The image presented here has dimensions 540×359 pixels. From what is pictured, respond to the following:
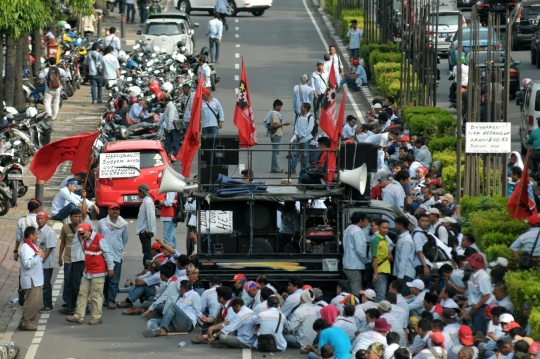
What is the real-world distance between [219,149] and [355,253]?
8.28 ft

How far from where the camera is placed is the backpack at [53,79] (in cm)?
3516

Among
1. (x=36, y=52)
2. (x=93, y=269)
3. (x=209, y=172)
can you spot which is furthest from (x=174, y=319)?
(x=36, y=52)

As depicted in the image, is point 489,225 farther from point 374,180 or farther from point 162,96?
point 162,96

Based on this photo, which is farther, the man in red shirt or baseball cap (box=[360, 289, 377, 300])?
the man in red shirt

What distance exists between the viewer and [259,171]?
30.1 m

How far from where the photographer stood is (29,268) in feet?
63.5

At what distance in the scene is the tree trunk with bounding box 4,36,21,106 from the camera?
3569cm

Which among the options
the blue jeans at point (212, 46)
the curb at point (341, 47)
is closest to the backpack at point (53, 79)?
the curb at point (341, 47)

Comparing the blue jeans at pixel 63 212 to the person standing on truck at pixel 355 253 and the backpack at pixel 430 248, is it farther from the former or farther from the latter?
the backpack at pixel 430 248

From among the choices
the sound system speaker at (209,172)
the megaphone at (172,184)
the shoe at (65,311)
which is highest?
the sound system speaker at (209,172)

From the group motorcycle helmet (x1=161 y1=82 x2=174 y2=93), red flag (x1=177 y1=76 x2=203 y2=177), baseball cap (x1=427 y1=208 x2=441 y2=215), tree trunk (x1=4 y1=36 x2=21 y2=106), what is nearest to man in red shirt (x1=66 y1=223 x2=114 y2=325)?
red flag (x1=177 y1=76 x2=203 y2=177)

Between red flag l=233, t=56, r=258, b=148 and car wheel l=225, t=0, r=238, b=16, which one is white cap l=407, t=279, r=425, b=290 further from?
car wheel l=225, t=0, r=238, b=16

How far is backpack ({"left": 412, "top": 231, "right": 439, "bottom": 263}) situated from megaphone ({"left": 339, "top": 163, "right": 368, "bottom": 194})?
1.08 m

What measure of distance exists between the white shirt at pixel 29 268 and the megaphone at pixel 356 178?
4449mm
